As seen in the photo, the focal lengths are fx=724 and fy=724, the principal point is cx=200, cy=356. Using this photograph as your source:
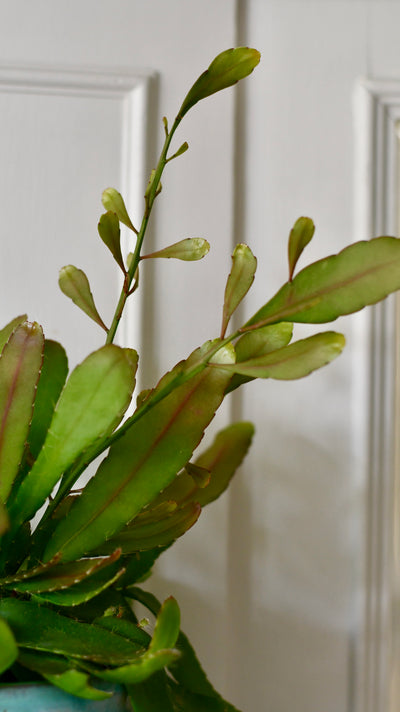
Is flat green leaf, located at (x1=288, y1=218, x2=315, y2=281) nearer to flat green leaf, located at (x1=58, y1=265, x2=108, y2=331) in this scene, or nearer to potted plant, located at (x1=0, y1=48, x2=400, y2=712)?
potted plant, located at (x1=0, y1=48, x2=400, y2=712)

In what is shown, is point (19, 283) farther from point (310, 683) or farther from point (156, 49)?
point (310, 683)

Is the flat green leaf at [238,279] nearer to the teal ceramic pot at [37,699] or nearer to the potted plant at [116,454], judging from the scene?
the potted plant at [116,454]

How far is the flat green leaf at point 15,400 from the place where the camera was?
389 millimetres

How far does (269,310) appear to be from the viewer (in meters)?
0.37

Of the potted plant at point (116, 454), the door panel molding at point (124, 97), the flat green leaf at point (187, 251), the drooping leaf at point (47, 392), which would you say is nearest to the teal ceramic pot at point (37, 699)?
the potted plant at point (116, 454)

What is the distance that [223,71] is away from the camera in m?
0.42

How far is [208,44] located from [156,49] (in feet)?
0.17

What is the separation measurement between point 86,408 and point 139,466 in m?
0.05

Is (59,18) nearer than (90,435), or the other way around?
(90,435)

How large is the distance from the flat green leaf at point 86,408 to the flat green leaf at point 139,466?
27mm

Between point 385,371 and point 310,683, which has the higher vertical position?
point 385,371

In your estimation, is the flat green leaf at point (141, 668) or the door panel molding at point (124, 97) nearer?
the flat green leaf at point (141, 668)

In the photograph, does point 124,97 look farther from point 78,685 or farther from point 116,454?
point 78,685

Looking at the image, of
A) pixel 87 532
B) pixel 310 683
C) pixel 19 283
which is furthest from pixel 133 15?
pixel 310 683
